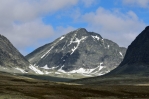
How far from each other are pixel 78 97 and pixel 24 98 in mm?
15391

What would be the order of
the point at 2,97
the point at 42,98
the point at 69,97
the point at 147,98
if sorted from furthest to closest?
the point at 147,98 < the point at 69,97 < the point at 42,98 < the point at 2,97

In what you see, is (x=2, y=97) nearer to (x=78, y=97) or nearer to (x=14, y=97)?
(x=14, y=97)

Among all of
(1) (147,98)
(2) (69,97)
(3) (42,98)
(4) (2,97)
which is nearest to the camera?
(4) (2,97)

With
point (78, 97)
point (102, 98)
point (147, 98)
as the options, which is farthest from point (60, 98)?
point (147, 98)

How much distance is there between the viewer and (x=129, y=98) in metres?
78.1

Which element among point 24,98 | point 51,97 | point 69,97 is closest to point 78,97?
point 69,97

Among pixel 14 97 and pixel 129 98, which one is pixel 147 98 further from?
pixel 14 97

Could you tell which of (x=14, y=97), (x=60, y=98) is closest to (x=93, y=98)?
(x=60, y=98)

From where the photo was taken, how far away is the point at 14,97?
2584 inches

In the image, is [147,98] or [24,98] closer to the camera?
[24,98]

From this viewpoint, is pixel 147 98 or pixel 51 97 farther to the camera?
pixel 147 98

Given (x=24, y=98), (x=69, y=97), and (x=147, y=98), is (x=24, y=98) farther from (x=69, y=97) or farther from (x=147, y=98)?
(x=147, y=98)

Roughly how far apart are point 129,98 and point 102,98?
7158mm

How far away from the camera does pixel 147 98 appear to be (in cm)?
7994
